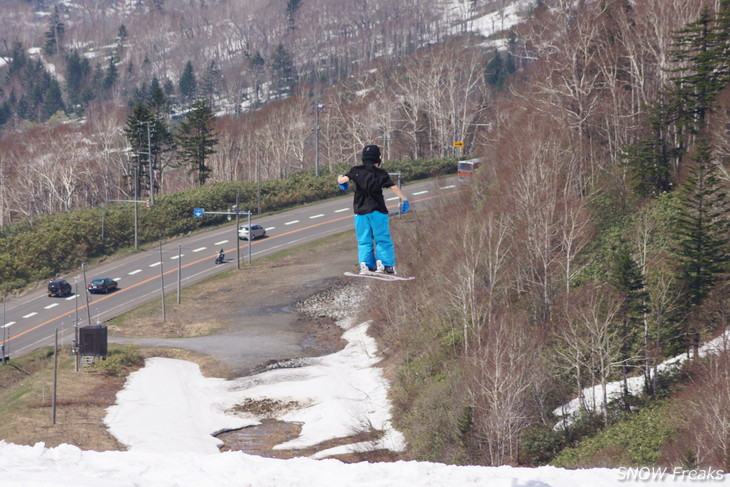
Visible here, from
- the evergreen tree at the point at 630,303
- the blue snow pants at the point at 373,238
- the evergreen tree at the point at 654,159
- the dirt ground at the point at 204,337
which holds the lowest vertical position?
the dirt ground at the point at 204,337

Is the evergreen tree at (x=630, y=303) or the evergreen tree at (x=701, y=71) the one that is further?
the evergreen tree at (x=701, y=71)

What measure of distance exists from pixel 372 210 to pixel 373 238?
719 millimetres

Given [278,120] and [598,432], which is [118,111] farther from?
[598,432]

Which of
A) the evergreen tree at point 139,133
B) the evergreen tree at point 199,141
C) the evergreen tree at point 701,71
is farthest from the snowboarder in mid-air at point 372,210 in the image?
the evergreen tree at point 139,133

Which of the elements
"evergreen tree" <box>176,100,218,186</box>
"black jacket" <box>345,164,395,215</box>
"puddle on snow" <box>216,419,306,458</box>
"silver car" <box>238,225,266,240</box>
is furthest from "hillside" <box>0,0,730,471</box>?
"evergreen tree" <box>176,100,218,186</box>

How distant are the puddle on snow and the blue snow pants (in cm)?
3161

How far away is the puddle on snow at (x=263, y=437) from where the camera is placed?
49250 mm

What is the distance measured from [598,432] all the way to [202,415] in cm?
2650

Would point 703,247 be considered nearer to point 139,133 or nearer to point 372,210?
point 372,210

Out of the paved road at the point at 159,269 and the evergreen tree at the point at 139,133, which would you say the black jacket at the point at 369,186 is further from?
the evergreen tree at the point at 139,133

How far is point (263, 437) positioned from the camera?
52.4 metres

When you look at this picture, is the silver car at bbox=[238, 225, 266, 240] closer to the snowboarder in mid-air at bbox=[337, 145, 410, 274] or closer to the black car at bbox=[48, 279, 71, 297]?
the black car at bbox=[48, 279, 71, 297]

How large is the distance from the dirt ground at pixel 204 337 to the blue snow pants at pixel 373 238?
30575 millimetres

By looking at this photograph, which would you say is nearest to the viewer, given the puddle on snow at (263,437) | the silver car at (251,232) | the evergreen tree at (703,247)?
the evergreen tree at (703,247)
